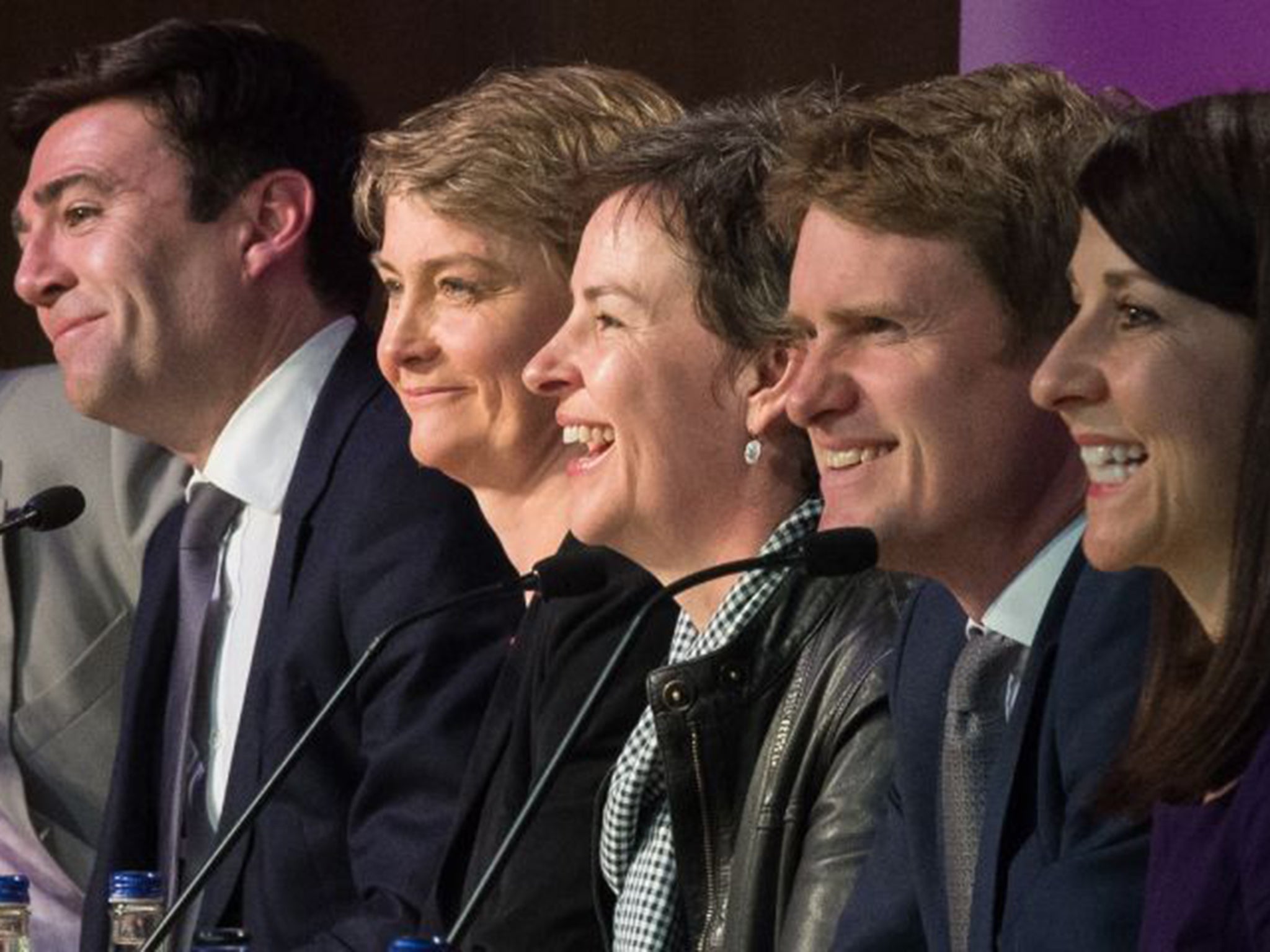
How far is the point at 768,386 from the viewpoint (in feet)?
10.6

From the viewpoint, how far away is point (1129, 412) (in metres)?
2.40

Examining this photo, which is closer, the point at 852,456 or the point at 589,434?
the point at 852,456

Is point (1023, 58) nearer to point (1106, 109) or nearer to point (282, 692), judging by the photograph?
point (1106, 109)

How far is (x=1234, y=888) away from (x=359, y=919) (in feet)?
4.99

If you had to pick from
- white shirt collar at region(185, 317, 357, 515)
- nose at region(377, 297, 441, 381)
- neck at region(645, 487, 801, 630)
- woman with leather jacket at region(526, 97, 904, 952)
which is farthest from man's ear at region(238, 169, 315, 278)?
neck at region(645, 487, 801, 630)

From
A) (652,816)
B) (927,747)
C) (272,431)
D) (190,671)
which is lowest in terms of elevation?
(190,671)

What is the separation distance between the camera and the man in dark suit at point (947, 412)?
2.80 m

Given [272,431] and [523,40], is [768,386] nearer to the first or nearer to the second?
[272,431]

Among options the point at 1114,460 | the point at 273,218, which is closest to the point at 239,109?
the point at 273,218

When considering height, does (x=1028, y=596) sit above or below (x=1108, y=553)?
below

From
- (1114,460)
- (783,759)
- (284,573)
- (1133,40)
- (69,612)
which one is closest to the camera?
(1114,460)

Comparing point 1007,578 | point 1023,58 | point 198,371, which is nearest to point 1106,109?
point 1007,578

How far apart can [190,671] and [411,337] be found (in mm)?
585

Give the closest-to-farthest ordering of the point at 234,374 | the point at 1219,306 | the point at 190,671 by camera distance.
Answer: the point at 1219,306
the point at 190,671
the point at 234,374
